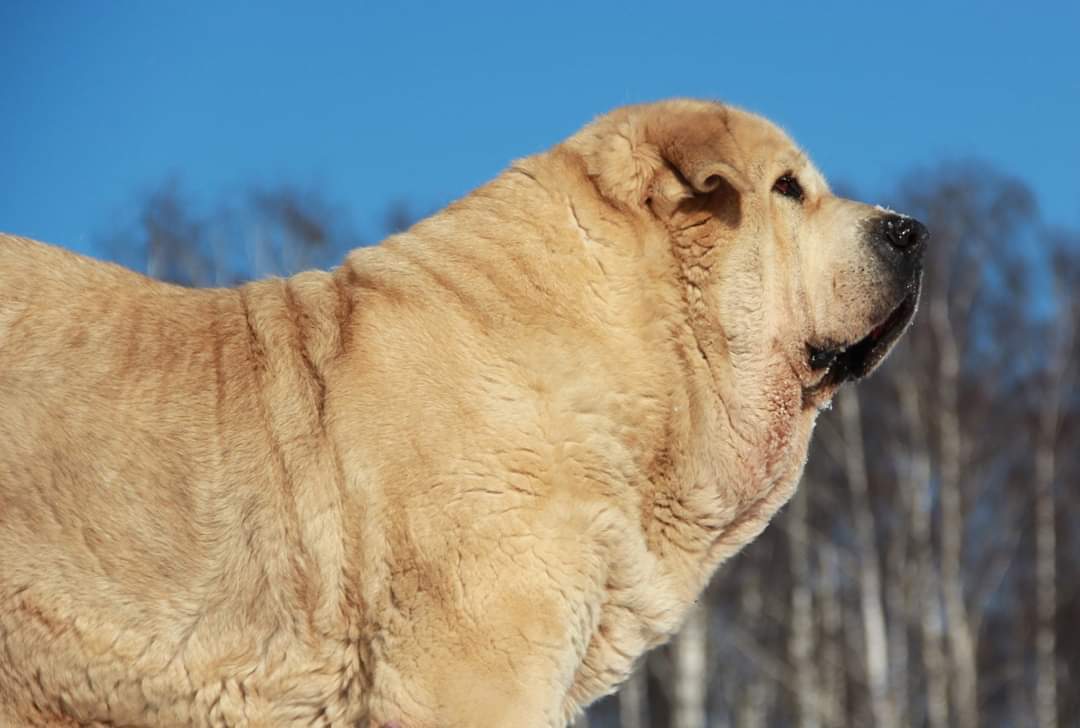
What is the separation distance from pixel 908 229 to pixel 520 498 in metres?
1.52

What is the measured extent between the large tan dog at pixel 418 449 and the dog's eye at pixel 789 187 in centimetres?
8

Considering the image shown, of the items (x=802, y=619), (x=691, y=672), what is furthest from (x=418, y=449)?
(x=802, y=619)

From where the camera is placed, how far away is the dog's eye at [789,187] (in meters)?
4.04

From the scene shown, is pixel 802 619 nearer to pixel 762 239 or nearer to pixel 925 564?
pixel 925 564

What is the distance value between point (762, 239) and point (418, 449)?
1196 mm

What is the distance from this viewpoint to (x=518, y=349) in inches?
140

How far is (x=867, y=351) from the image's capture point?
13.6ft

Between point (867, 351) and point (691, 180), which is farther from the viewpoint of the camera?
point (867, 351)

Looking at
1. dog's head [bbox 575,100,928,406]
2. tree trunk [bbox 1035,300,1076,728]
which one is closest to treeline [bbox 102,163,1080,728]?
tree trunk [bbox 1035,300,1076,728]

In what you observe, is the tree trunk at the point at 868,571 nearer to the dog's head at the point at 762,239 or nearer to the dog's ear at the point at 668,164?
the dog's head at the point at 762,239

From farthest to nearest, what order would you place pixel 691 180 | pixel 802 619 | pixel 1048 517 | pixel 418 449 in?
pixel 802 619 < pixel 1048 517 < pixel 691 180 < pixel 418 449

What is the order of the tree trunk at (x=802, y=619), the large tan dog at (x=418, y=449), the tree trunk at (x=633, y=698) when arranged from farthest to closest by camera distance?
the tree trunk at (x=633, y=698), the tree trunk at (x=802, y=619), the large tan dog at (x=418, y=449)

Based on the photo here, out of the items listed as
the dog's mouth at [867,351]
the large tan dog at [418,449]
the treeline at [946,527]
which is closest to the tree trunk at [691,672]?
the treeline at [946,527]

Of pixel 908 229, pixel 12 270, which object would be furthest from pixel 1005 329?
pixel 12 270
